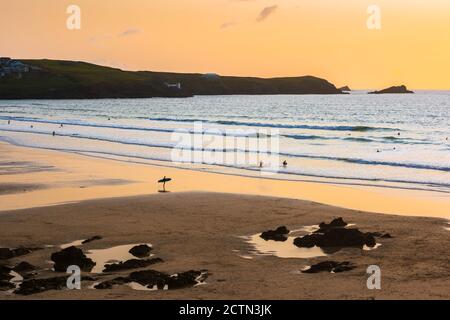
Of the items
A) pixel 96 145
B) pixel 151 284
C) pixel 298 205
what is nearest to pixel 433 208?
pixel 298 205

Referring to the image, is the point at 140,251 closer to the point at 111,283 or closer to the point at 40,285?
the point at 111,283

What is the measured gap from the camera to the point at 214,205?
23359 millimetres

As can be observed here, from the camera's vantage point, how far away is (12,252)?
Result: 1584 cm

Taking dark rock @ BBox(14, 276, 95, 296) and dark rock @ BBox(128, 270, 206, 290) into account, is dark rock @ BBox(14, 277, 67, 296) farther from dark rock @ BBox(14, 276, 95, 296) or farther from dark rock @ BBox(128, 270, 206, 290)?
dark rock @ BBox(128, 270, 206, 290)

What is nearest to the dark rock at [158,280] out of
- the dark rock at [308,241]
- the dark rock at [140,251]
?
the dark rock at [140,251]

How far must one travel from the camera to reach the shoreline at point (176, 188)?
77.6 ft

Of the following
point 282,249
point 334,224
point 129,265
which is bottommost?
point 282,249

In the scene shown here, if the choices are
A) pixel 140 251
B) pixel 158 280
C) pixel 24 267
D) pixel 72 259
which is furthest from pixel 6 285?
pixel 140 251

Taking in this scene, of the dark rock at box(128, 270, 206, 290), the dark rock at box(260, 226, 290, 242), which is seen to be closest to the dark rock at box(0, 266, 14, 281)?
the dark rock at box(128, 270, 206, 290)

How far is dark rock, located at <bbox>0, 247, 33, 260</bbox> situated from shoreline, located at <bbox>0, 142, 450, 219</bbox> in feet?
20.8

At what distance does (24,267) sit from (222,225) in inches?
270
